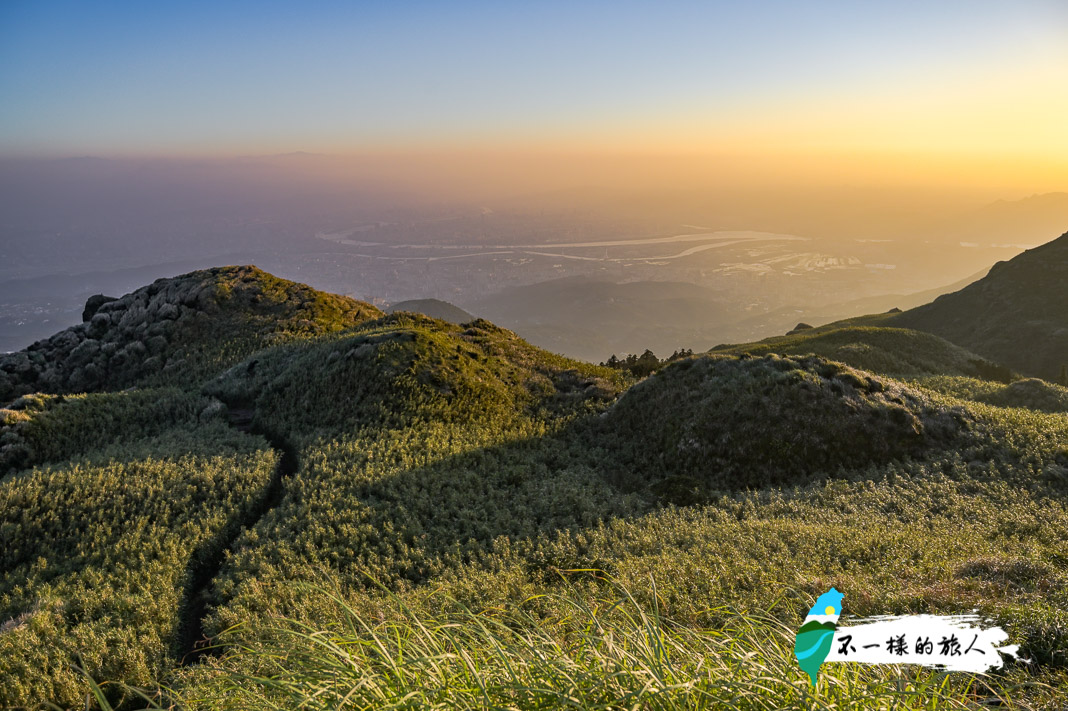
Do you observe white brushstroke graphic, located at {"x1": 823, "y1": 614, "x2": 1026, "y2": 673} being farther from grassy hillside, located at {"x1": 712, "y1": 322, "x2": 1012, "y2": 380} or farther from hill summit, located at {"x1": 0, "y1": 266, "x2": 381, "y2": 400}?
hill summit, located at {"x1": 0, "y1": 266, "x2": 381, "y2": 400}

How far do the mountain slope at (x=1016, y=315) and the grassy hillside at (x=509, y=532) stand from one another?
42522 mm

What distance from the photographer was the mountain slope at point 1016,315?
58.9m

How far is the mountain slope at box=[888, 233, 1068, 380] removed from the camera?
2320 inches

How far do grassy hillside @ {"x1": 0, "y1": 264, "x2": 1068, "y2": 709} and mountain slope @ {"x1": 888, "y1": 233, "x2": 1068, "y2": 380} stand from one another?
42522 mm

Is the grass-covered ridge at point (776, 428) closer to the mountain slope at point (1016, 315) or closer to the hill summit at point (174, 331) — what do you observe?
the hill summit at point (174, 331)

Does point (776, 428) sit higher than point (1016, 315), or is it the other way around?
point (776, 428)

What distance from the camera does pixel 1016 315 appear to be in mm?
68375

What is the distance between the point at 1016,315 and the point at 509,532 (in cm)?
8427

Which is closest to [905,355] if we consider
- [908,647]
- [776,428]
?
[776,428]

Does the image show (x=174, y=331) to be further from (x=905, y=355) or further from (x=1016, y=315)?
(x=1016, y=315)

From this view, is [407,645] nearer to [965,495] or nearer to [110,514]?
[110,514]

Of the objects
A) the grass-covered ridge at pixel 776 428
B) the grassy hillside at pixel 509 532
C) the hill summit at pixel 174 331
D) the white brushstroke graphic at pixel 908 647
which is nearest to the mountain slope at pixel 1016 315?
the grassy hillside at pixel 509 532

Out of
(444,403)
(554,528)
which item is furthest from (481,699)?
(444,403)

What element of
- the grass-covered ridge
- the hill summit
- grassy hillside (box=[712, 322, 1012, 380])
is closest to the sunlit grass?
the grass-covered ridge
